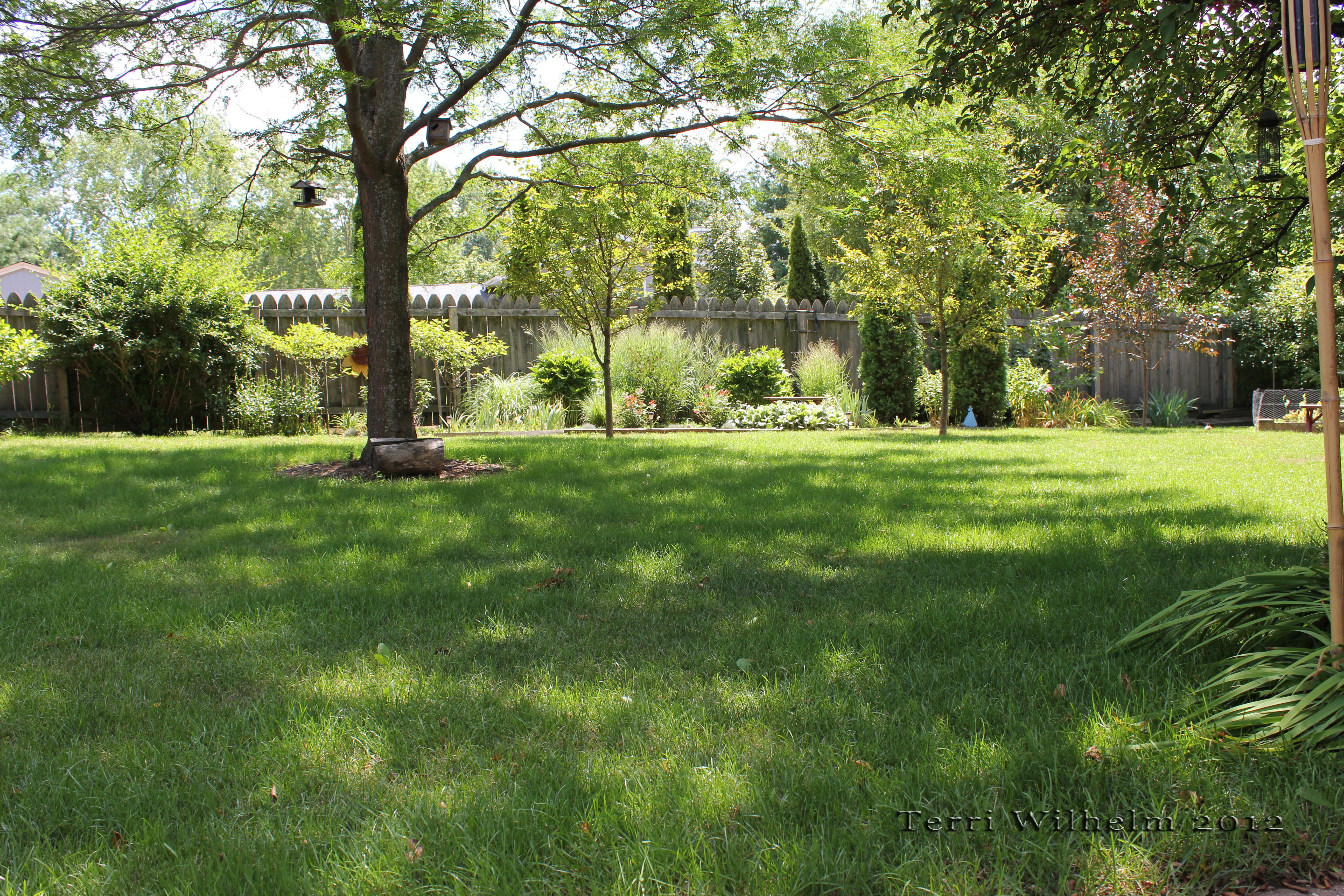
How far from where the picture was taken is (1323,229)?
209cm

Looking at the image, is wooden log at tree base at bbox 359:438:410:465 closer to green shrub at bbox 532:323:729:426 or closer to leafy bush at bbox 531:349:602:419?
green shrub at bbox 532:323:729:426

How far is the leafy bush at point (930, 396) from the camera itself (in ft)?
46.9

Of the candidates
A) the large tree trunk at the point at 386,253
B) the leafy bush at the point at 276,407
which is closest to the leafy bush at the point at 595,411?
the leafy bush at the point at 276,407

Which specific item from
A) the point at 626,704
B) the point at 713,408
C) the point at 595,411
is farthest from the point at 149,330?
the point at 626,704

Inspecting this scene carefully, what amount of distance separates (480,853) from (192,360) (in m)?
12.2

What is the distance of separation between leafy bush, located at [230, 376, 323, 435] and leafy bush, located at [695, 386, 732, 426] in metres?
5.82

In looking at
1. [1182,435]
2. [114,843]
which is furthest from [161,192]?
[1182,435]

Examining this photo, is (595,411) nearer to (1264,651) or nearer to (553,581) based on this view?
(553,581)

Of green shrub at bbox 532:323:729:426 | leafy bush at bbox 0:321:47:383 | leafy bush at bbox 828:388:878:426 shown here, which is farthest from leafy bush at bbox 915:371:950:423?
leafy bush at bbox 0:321:47:383

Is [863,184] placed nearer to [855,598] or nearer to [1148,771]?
[855,598]

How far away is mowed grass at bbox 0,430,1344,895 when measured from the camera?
1.69 m

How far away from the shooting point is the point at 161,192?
8344 millimetres

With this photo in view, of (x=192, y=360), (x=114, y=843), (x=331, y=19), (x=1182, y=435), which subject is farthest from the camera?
(x=192, y=360)

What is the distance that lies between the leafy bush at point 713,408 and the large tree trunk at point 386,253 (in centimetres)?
662
